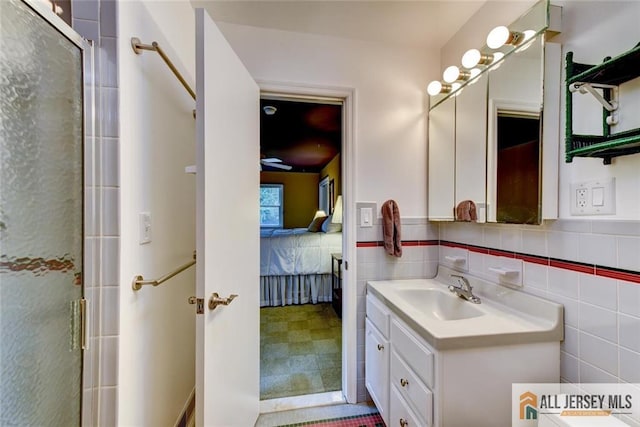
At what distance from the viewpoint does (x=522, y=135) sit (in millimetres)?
1175

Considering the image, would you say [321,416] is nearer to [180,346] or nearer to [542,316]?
[180,346]

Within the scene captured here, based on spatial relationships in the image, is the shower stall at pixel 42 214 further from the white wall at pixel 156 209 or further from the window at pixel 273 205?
the window at pixel 273 205

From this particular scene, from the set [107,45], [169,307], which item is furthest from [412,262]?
[107,45]

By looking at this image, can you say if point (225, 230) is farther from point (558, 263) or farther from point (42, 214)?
point (558, 263)

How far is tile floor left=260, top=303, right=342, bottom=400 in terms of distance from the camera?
73.5 inches

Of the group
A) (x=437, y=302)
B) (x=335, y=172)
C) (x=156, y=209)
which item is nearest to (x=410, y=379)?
(x=437, y=302)

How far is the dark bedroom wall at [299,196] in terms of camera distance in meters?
7.40

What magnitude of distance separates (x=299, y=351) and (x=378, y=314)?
1120 mm

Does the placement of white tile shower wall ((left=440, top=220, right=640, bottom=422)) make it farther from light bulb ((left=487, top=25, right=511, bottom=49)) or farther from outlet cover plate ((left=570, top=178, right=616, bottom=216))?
light bulb ((left=487, top=25, right=511, bottom=49))

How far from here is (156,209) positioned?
1.11 meters

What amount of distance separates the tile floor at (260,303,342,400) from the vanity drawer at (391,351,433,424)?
0.76m

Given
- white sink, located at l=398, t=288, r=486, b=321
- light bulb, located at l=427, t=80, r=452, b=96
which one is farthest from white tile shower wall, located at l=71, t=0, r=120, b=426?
light bulb, located at l=427, t=80, r=452, b=96

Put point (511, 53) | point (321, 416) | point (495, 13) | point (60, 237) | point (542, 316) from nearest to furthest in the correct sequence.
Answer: point (60, 237)
point (542, 316)
point (511, 53)
point (495, 13)
point (321, 416)

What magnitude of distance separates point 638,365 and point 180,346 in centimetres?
179
